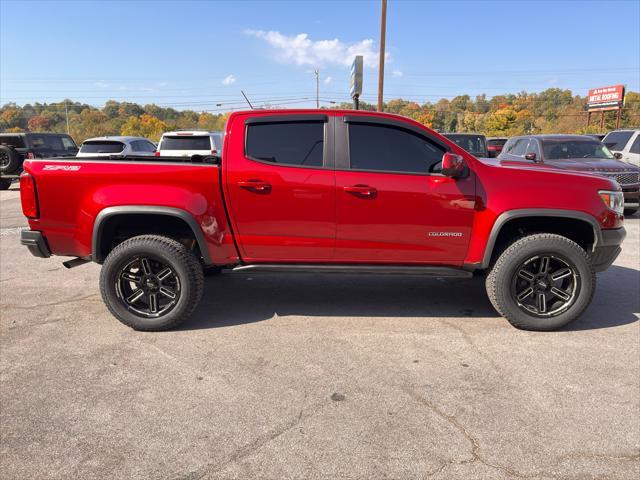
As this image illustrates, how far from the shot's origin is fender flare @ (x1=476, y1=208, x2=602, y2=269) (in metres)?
3.96

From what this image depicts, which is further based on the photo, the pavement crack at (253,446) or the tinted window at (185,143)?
the tinted window at (185,143)

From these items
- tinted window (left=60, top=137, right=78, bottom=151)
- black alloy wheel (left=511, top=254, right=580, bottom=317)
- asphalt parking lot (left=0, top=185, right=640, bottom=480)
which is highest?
tinted window (left=60, top=137, right=78, bottom=151)

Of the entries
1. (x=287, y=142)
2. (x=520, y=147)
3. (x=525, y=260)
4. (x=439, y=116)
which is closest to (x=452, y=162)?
(x=525, y=260)

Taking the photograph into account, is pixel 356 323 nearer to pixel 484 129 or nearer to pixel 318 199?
pixel 318 199

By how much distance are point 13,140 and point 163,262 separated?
1508 centimetres

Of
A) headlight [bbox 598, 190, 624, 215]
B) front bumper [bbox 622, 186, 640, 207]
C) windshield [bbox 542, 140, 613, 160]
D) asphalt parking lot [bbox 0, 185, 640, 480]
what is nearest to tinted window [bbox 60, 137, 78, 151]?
asphalt parking lot [bbox 0, 185, 640, 480]

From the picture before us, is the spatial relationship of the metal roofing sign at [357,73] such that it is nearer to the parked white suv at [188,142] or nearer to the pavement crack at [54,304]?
the parked white suv at [188,142]

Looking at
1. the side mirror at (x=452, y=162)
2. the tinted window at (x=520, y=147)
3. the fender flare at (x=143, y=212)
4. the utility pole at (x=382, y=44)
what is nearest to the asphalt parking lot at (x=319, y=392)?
the fender flare at (x=143, y=212)

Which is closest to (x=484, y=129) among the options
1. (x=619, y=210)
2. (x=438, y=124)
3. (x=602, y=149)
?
(x=438, y=124)

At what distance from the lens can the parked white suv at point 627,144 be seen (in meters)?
11.5

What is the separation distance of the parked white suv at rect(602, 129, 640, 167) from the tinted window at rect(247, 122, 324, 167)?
10.5 meters

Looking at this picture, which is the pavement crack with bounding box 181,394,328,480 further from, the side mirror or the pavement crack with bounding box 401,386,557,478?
the side mirror

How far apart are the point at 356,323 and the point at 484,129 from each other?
3453 inches

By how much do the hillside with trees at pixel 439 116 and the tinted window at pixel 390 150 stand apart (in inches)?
2752
